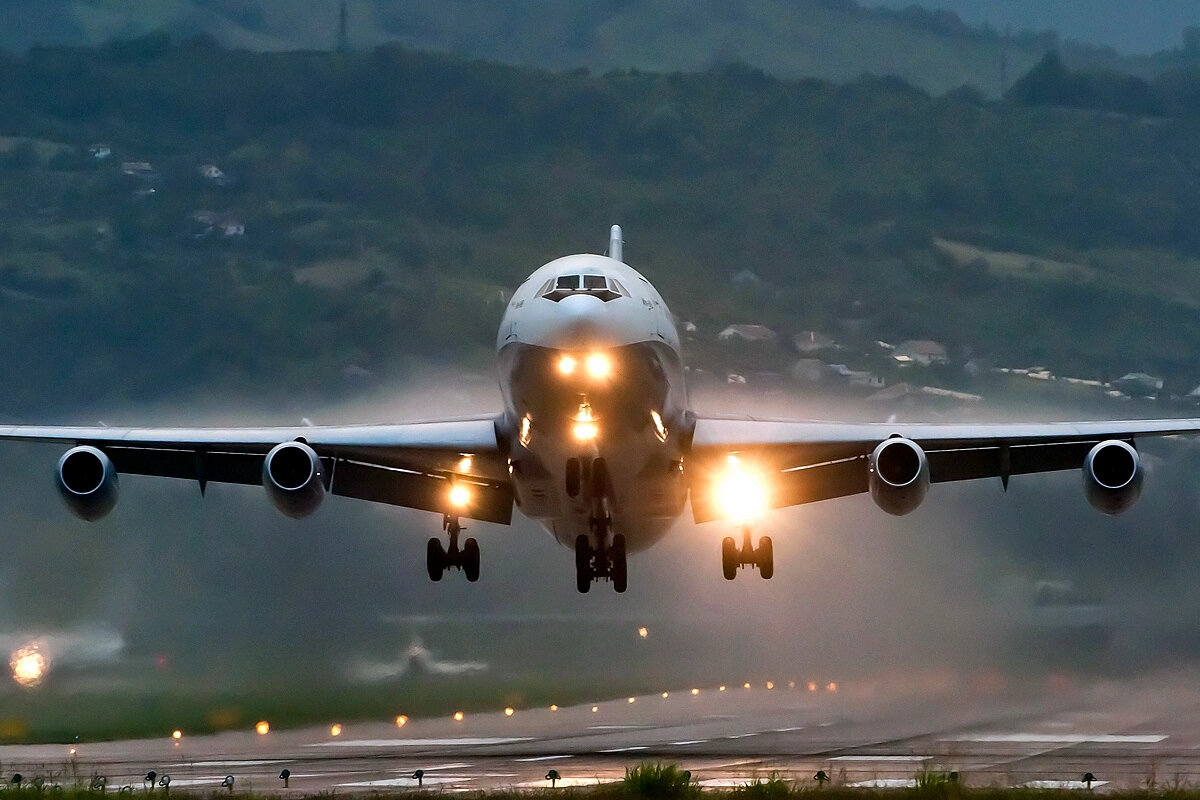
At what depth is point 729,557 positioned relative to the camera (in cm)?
4016

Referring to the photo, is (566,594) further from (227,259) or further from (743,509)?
(227,259)

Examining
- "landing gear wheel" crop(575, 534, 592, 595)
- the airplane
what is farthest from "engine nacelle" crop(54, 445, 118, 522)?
"landing gear wheel" crop(575, 534, 592, 595)

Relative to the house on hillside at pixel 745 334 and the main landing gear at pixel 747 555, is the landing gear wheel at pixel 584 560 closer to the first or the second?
the main landing gear at pixel 747 555

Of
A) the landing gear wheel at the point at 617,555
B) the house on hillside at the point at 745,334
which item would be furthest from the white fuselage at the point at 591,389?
the house on hillside at the point at 745,334

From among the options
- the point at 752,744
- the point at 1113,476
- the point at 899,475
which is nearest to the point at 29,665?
the point at 752,744

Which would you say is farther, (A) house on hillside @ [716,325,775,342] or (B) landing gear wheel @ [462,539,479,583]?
(A) house on hillside @ [716,325,775,342]

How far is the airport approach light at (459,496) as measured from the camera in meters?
39.1

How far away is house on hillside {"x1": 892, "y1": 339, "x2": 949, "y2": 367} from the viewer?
282ft

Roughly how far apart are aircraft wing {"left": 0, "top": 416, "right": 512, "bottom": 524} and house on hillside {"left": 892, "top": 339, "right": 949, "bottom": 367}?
4926 centimetres

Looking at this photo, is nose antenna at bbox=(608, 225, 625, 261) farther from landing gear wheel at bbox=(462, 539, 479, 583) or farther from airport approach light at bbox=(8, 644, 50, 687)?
airport approach light at bbox=(8, 644, 50, 687)

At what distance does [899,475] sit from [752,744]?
6753 millimetres

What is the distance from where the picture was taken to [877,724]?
125 ft

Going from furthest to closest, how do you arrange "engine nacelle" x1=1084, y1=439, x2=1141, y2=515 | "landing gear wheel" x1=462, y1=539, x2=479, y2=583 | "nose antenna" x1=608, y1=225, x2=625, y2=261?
"nose antenna" x1=608, y1=225, x2=625, y2=261
"landing gear wheel" x1=462, y1=539, x2=479, y2=583
"engine nacelle" x1=1084, y1=439, x2=1141, y2=515

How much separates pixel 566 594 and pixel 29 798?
85.9 feet
